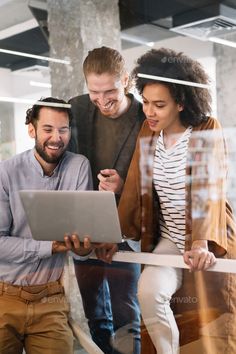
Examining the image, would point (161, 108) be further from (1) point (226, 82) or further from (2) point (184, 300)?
(2) point (184, 300)

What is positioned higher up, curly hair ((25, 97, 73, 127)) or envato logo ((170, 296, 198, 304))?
curly hair ((25, 97, 73, 127))

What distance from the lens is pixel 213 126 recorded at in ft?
5.43

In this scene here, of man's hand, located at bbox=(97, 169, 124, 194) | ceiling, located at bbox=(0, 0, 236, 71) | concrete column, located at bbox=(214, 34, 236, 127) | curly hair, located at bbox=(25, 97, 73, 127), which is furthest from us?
curly hair, located at bbox=(25, 97, 73, 127)

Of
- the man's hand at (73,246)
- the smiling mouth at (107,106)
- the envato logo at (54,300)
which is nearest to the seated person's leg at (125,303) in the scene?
the man's hand at (73,246)

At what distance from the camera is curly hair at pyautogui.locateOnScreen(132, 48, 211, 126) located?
65.6 inches

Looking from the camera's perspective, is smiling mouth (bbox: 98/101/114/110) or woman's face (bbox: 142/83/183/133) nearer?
woman's face (bbox: 142/83/183/133)

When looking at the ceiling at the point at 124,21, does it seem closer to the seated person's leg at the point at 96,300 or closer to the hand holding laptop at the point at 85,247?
the hand holding laptop at the point at 85,247

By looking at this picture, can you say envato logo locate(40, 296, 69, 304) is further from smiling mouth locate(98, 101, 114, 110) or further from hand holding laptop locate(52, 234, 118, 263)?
smiling mouth locate(98, 101, 114, 110)

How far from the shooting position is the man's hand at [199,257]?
5.51ft

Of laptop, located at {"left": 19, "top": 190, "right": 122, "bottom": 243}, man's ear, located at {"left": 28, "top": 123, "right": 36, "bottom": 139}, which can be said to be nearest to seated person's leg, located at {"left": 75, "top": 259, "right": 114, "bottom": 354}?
laptop, located at {"left": 19, "top": 190, "right": 122, "bottom": 243}

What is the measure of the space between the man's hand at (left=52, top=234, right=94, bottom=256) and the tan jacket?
5.3 inches

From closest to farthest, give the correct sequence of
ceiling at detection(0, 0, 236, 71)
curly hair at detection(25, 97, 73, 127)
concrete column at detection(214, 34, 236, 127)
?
concrete column at detection(214, 34, 236, 127) → ceiling at detection(0, 0, 236, 71) → curly hair at detection(25, 97, 73, 127)

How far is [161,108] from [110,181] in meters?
0.32

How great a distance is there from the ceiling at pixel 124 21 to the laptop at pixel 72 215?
51cm
